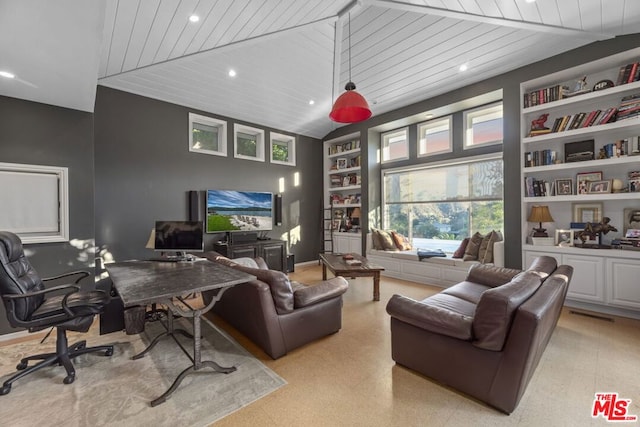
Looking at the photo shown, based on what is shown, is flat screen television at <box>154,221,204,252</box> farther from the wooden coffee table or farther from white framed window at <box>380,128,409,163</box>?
white framed window at <box>380,128,409,163</box>

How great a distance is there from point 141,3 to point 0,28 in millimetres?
1120

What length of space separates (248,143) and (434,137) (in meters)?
3.92

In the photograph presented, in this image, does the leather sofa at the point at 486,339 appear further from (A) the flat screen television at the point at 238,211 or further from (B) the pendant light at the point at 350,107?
(A) the flat screen television at the point at 238,211

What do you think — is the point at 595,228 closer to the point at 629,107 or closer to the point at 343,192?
the point at 629,107

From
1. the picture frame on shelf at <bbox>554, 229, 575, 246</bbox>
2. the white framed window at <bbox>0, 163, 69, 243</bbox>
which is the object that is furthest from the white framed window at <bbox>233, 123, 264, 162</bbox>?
the picture frame on shelf at <bbox>554, 229, 575, 246</bbox>

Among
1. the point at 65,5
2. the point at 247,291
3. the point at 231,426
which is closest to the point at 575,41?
the point at 247,291

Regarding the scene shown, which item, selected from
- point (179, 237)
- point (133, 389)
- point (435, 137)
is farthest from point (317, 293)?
point (435, 137)

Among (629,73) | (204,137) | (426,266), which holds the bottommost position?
(426,266)

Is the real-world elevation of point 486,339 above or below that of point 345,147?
below

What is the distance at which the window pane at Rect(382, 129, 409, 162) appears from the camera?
5988mm

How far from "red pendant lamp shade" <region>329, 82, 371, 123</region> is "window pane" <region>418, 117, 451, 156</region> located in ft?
10.1

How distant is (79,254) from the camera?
10.9 ft

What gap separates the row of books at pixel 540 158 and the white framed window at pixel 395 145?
2.28 meters

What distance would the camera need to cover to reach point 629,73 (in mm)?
3182
